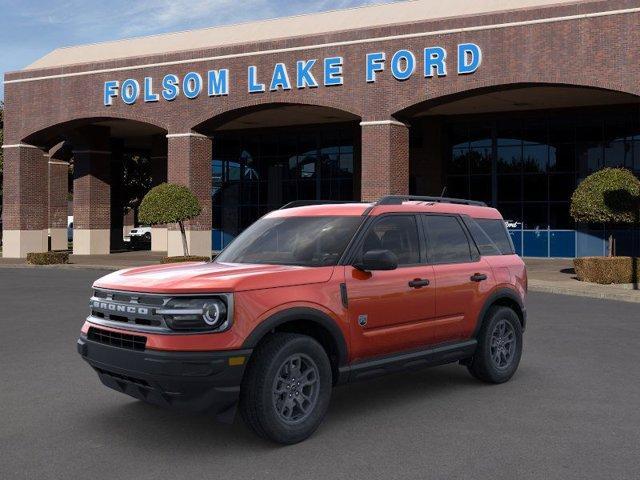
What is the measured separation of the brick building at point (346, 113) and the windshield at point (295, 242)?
2082 cm

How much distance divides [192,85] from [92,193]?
10925 millimetres

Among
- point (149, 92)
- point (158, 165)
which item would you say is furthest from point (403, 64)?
point (158, 165)

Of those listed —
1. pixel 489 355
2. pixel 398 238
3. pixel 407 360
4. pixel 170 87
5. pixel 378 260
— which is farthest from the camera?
pixel 170 87

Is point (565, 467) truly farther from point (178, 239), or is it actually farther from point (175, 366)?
point (178, 239)

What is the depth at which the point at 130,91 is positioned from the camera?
113ft

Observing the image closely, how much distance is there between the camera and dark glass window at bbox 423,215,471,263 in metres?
7.32

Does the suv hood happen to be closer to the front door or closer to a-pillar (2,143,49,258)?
the front door

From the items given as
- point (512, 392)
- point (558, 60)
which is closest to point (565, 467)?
point (512, 392)

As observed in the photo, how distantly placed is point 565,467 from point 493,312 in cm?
287

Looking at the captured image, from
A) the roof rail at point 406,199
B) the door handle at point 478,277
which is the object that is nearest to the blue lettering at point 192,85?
the roof rail at point 406,199

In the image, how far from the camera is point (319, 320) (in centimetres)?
592

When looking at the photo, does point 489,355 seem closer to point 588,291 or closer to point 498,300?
point 498,300

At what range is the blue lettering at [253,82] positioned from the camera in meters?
30.9

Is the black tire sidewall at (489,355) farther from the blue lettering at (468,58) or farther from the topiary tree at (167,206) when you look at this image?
the topiary tree at (167,206)
